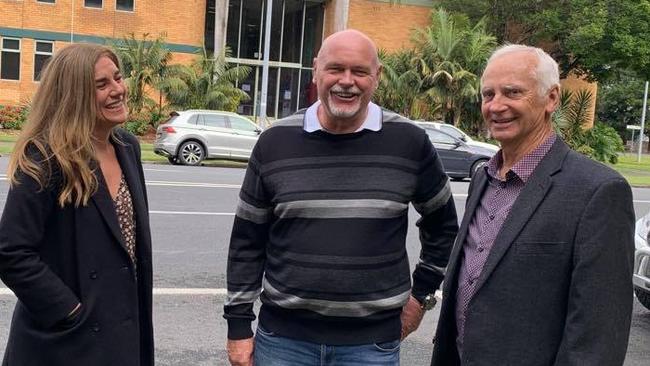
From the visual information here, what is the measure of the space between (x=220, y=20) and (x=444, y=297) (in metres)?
30.0

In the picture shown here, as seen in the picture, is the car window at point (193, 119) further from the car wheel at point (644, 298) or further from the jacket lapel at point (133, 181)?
the jacket lapel at point (133, 181)

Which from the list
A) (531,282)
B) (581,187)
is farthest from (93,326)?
(581,187)

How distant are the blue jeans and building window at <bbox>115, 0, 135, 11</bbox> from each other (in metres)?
31.1

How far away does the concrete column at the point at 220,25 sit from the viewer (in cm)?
3082

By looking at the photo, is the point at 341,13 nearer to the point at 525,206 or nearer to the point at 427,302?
the point at 427,302

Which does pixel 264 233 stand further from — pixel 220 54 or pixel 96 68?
pixel 220 54

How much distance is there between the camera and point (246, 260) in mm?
2912

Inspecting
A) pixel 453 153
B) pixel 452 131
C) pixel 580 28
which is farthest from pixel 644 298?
pixel 580 28

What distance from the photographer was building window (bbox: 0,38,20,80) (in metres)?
30.2

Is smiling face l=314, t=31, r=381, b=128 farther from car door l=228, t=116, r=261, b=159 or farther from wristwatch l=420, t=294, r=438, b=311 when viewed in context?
car door l=228, t=116, r=261, b=159

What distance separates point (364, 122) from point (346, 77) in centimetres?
21

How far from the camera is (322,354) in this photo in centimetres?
276

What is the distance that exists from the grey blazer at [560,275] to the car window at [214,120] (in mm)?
17221

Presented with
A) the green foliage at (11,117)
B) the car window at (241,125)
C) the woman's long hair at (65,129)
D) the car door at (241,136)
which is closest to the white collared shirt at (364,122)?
the woman's long hair at (65,129)
